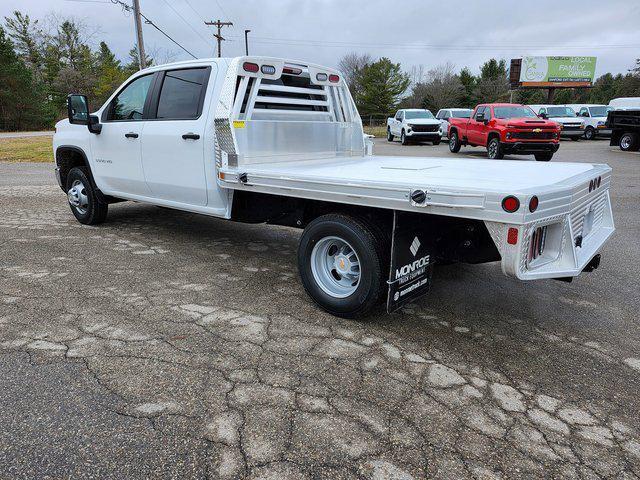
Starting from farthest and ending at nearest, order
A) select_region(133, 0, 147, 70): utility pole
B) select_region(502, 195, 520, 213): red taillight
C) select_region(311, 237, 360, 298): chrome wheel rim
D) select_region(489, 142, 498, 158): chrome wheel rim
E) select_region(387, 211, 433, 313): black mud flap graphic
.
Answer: select_region(133, 0, 147, 70): utility pole < select_region(489, 142, 498, 158): chrome wheel rim < select_region(311, 237, 360, 298): chrome wheel rim < select_region(387, 211, 433, 313): black mud flap graphic < select_region(502, 195, 520, 213): red taillight

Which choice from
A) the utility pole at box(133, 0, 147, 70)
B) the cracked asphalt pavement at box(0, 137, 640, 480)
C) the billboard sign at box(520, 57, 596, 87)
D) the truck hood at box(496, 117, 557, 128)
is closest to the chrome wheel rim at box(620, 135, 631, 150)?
the truck hood at box(496, 117, 557, 128)

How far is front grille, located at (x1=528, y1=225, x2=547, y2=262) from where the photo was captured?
287 centimetres

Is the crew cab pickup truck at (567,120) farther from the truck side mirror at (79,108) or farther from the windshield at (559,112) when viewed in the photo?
the truck side mirror at (79,108)

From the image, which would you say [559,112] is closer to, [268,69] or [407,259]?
[268,69]

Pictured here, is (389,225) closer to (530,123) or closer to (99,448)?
(99,448)

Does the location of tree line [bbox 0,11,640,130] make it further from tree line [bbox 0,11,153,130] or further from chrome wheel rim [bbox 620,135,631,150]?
chrome wheel rim [bbox 620,135,631,150]

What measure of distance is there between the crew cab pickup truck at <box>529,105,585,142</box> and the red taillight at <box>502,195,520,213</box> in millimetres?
26203

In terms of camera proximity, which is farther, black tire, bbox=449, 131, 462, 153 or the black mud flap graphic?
black tire, bbox=449, 131, 462, 153

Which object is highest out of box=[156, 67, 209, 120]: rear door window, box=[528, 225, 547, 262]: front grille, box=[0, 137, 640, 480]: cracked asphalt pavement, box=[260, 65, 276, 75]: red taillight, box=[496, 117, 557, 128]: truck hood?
box=[260, 65, 276, 75]: red taillight

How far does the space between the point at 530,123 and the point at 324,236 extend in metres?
13.5

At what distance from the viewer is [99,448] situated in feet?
7.42

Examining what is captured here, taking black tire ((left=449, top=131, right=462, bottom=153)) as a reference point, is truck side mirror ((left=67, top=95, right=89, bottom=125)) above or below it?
→ above

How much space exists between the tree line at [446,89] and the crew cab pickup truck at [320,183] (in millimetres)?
48827

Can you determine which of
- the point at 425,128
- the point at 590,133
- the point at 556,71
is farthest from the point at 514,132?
the point at 556,71
